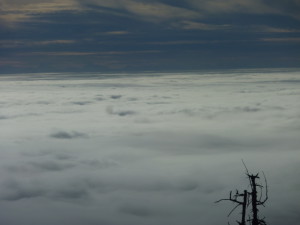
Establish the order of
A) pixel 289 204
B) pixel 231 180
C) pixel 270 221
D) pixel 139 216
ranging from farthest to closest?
pixel 231 180 → pixel 139 216 → pixel 289 204 → pixel 270 221

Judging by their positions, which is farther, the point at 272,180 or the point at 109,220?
the point at 272,180

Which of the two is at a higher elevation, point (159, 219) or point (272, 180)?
point (272, 180)

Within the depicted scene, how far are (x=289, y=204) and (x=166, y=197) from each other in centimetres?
4604

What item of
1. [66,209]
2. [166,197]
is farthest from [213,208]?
[66,209]

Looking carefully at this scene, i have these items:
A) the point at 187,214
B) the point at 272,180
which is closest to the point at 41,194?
the point at 187,214

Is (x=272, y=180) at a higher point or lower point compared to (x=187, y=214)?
higher

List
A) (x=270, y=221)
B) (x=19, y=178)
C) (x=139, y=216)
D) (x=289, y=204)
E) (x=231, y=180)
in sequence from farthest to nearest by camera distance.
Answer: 1. (x=19, y=178)
2. (x=231, y=180)
3. (x=139, y=216)
4. (x=289, y=204)
5. (x=270, y=221)

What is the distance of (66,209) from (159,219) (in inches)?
1559

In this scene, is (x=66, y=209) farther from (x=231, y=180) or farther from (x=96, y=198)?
(x=231, y=180)

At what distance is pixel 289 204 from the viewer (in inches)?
5832

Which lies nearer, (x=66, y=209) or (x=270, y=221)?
(x=270, y=221)

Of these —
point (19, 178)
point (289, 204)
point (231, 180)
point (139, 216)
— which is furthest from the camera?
point (19, 178)

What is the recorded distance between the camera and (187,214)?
16300cm

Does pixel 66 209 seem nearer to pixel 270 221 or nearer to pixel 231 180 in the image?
pixel 231 180
